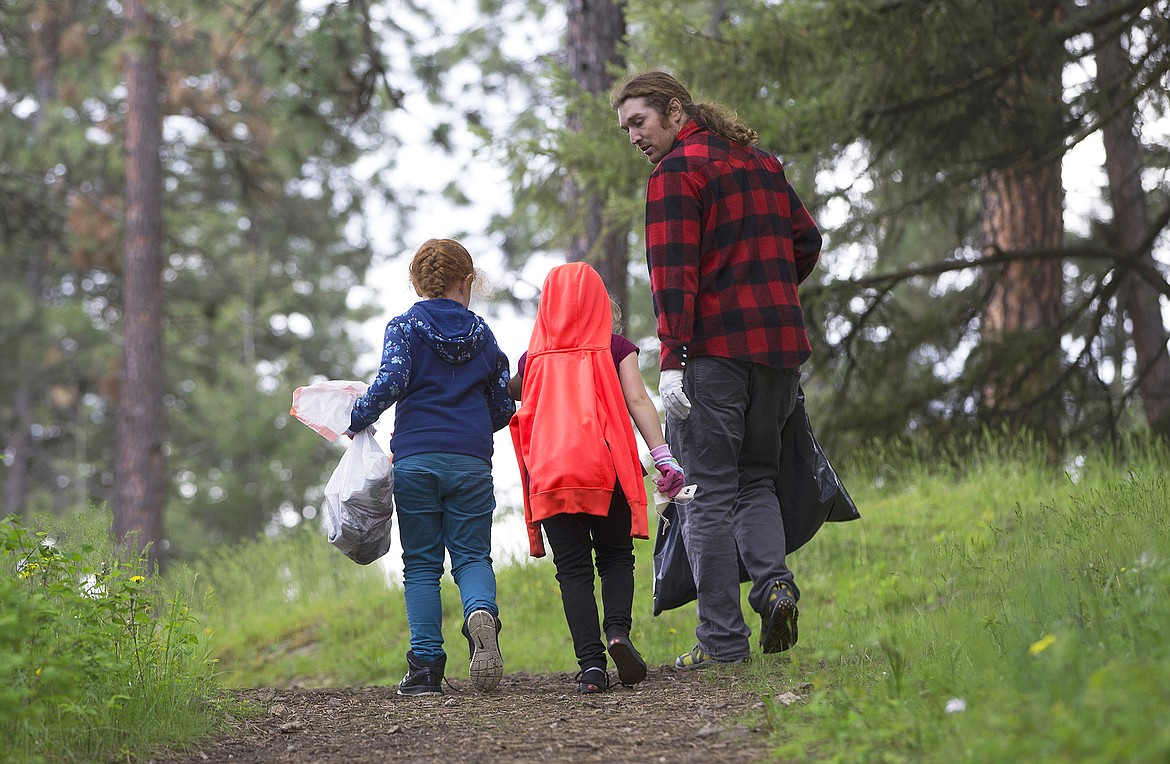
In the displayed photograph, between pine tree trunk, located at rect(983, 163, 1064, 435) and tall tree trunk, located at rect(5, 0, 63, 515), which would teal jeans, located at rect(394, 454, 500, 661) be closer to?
pine tree trunk, located at rect(983, 163, 1064, 435)

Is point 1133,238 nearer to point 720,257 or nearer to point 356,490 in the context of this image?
point 720,257

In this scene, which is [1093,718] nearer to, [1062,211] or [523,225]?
[1062,211]

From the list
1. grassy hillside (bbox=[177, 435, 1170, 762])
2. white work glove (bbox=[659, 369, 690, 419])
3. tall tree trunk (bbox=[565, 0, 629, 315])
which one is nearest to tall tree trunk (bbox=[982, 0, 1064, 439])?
grassy hillside (bbox=[177, 435, 1170, 762])

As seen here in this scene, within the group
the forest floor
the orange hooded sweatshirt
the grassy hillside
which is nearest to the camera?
the grassy hillside

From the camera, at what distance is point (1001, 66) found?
784 cm

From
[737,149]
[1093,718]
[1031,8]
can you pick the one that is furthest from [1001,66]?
[1093,718]

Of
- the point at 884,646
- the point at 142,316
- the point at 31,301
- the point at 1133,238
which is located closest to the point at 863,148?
the point at 1133,238

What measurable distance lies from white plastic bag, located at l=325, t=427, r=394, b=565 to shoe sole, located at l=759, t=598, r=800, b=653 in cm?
157

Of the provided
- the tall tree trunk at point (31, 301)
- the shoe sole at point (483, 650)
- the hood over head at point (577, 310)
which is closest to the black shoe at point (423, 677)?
the shoe sole at point (483, 650)

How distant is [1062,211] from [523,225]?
8001mm

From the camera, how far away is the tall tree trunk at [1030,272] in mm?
7996

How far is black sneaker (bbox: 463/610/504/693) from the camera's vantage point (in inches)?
Result: 171

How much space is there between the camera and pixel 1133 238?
1098cm

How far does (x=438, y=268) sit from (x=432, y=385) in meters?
0.51
